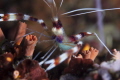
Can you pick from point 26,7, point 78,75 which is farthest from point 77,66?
point 26,7

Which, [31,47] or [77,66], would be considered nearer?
[77,66]

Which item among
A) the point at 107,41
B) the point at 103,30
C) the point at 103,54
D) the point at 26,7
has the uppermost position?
the point at 26,7

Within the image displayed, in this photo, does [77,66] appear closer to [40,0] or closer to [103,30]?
[103,30]

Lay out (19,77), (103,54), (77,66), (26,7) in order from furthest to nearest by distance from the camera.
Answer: (26,7) < (103,54) < (77,66) < (19,77)

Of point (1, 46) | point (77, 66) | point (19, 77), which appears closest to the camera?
point (19, 77)

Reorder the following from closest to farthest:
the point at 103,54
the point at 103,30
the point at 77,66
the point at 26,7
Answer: the point at 77,66 < the point at 103,30 < the point at 103,54 < the point at 26,7

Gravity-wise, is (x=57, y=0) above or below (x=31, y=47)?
above

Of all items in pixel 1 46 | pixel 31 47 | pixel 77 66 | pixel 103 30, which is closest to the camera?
pixel 77 66

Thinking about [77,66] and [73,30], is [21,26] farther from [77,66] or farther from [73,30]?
[77,66]

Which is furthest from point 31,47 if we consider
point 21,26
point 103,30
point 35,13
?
point 103,30
